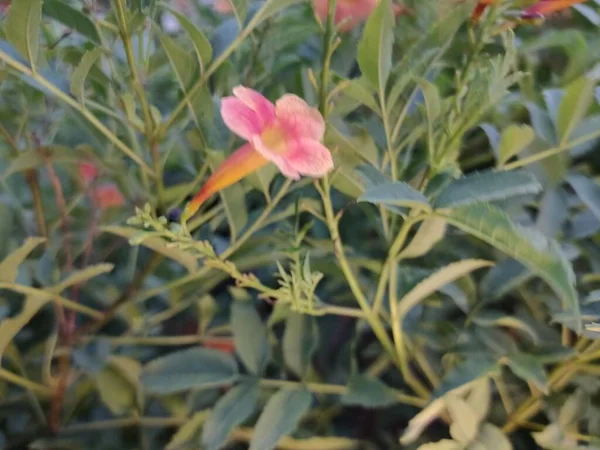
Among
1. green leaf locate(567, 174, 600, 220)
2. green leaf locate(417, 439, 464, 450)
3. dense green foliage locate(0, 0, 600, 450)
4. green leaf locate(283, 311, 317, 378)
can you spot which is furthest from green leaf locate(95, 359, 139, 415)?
green leaf locate(567, 174, 600, 220)

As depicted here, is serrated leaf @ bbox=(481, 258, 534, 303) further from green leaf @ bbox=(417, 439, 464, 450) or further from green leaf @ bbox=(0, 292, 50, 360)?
green leaf @ bbox=(0, 292, 50, 360)

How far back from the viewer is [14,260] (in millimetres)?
323

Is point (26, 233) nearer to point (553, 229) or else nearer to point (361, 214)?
point (361, 214)

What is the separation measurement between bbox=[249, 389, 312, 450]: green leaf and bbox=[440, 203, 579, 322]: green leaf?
6.7 inches

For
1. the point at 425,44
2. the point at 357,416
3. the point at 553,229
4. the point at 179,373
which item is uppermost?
the point at 425,44

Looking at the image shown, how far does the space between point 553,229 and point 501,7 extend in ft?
0.52

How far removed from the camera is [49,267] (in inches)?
15.3

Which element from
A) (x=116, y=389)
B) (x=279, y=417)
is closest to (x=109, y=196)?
(x=116, y=389)

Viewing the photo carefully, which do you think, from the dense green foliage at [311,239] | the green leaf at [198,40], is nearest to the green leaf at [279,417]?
the dense green foliage at [311,239]

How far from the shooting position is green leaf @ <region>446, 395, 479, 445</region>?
36 centimetres

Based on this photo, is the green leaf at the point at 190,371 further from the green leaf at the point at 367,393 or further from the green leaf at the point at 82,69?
the green leaf at the point at 82,69

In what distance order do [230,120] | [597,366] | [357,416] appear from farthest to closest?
[357,416] → [597,366] → [230,120]

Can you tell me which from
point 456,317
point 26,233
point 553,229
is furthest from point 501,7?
point 26,233

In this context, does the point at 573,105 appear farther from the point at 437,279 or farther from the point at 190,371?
the point at 190,371
